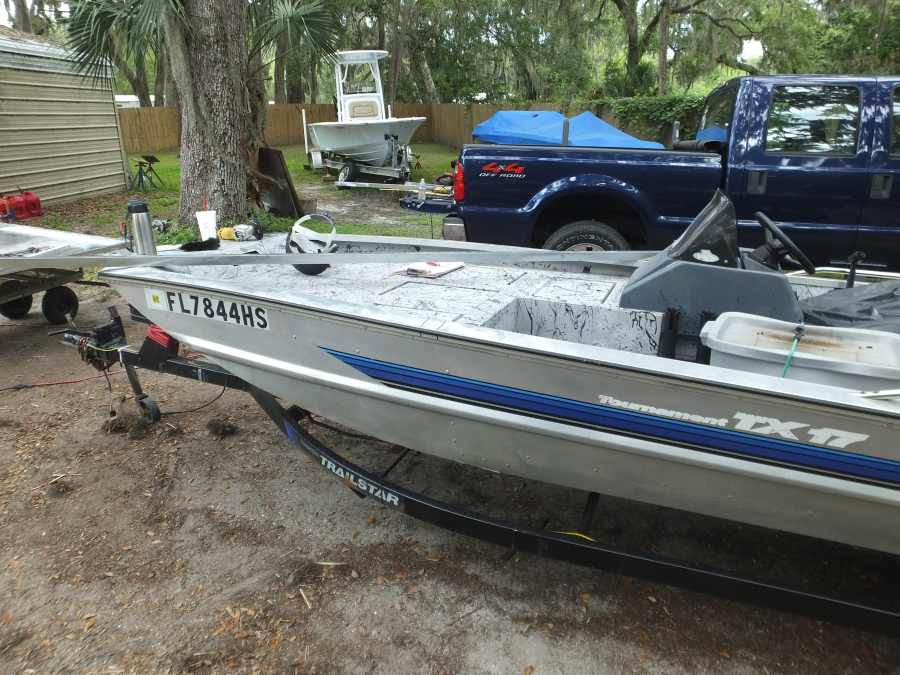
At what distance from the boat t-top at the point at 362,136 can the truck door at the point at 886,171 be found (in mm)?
10684

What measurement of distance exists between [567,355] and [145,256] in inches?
85.8

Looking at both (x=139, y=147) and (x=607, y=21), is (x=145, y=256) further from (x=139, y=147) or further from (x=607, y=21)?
(x=607, y=21)

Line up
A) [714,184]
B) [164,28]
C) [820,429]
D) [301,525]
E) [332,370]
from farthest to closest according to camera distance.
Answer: [164,28] → [714,184] → [301,525] → [332,370] → [820,429]

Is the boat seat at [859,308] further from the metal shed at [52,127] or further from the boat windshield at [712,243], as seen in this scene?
the metal shed at [52,127]

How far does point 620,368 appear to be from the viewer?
6.64ft

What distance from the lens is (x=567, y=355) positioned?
207 centimetres

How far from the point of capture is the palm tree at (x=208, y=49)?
21.7ft

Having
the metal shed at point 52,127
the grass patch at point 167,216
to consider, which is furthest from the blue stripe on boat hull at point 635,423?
the metal shed at point 52,127

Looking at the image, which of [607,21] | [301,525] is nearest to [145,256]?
[301,525]

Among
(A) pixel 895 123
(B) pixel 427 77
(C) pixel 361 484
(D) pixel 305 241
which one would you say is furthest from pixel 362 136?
(B) pixel 427 77

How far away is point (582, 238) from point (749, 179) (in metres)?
1.38

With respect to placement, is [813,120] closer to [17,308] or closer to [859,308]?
[859,308]

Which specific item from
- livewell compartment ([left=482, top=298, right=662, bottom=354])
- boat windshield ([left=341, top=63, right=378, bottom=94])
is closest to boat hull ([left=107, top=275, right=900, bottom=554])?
livewell compartment ([left=482, top=298, right=662, bottom=354])

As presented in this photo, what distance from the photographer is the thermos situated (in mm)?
3189
